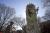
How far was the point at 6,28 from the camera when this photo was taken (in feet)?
8.75

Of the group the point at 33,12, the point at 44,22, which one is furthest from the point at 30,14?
the point at 44,22

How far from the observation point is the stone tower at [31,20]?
2.66 metres

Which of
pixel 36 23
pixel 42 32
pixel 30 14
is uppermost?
pixel 30 14

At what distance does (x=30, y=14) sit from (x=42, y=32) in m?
0.40

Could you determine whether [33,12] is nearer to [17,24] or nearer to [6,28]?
[17,24]

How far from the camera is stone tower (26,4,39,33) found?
2664mm

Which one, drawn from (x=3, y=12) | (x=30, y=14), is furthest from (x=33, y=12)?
(x=3, y=12)

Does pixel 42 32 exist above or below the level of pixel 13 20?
below

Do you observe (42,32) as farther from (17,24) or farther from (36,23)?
(17,24)

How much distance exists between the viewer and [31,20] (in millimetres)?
2686

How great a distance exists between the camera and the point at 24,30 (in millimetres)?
2664

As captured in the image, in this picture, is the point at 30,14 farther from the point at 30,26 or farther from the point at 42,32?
the point at 42,32

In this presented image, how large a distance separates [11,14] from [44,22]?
2.11 ft

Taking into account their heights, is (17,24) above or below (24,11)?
below
